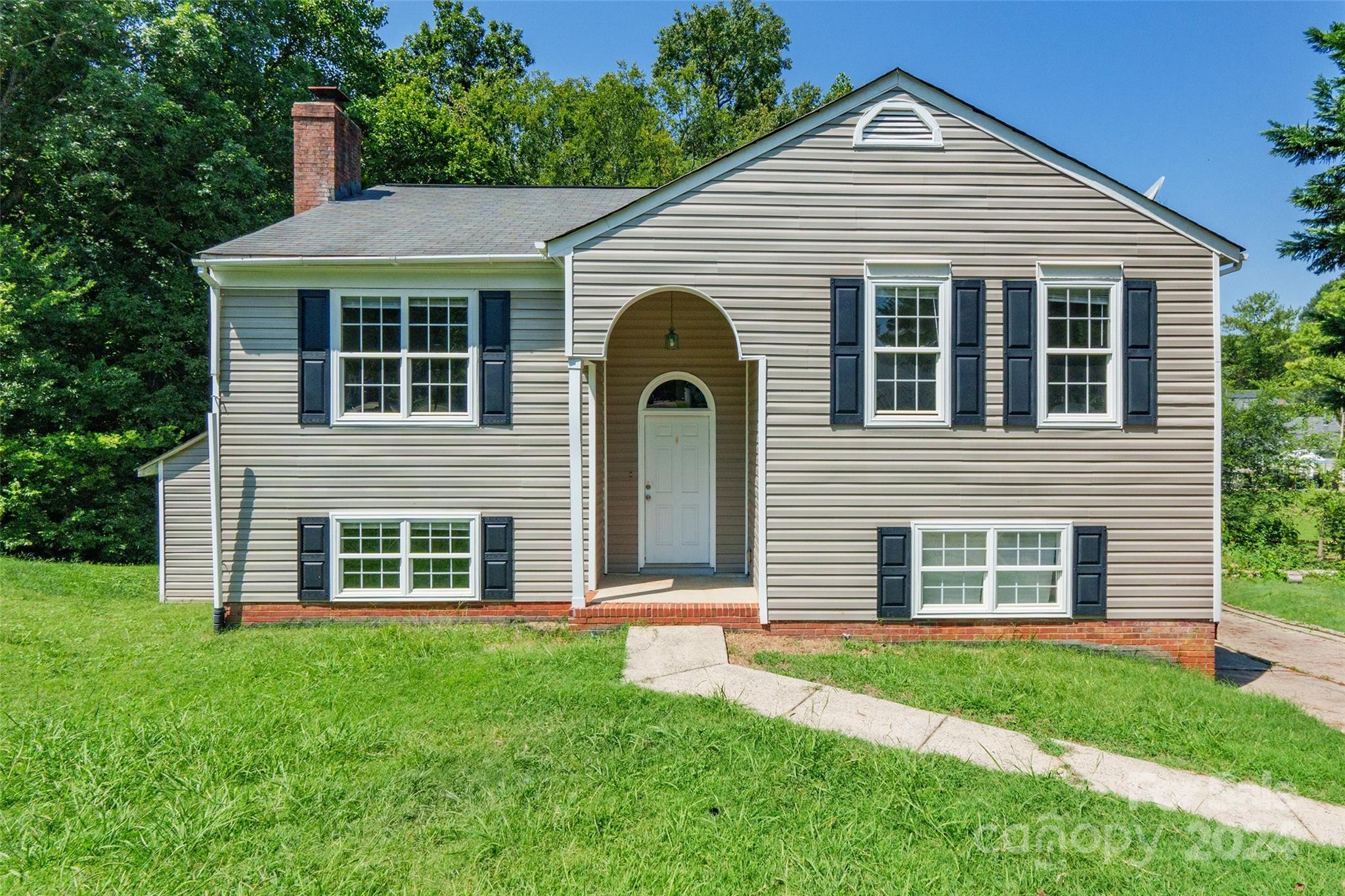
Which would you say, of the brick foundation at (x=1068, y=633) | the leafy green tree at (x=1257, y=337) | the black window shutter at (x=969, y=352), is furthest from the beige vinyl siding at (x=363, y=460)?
the leafy green tree at (x=1257, y=337)

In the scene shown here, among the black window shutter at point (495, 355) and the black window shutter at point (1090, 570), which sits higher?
the black window shutter at point (495, 355)

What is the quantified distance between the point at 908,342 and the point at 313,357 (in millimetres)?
6829

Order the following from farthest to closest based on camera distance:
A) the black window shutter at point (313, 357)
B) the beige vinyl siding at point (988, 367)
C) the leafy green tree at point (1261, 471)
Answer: the leafy green tree at point (1261, 471) → the black window shutter at point (313, 357) → the beige vinyl siding at point (988, 367)

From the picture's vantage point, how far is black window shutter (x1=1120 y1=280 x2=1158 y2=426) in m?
7.49

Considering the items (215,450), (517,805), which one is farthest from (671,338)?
(517,805)

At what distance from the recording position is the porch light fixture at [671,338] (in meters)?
8.91

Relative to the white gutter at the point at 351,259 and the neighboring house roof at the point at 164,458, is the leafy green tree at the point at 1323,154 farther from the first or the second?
the neighboring house roof at the point at 164,458

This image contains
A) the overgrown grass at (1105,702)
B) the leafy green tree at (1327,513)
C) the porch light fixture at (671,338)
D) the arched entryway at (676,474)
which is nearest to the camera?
the overgrown grass at (1105,702)

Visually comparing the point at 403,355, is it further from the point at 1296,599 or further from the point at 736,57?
the point at 736,57

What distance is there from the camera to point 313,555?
7949 mm

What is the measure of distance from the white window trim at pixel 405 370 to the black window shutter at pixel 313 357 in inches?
2.8

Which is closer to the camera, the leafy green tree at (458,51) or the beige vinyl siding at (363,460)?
the beige vinyl siding at (363,460)

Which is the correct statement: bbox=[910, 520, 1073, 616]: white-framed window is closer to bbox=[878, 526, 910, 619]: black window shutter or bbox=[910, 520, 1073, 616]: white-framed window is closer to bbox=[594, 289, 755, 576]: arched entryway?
bbox=[878, 526, 910, 619]: black window shutter

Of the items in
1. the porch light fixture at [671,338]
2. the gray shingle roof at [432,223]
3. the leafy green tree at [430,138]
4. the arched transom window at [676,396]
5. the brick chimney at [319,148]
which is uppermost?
the leafy green tree at [430,138]
